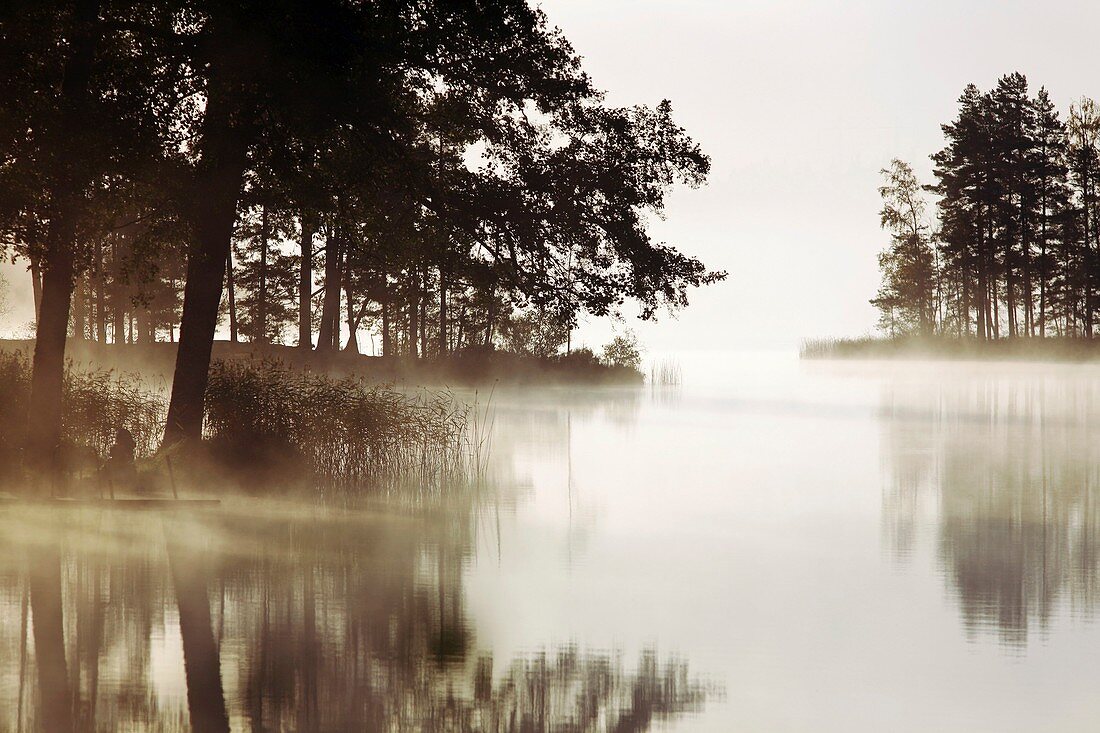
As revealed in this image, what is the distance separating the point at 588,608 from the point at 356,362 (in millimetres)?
34002

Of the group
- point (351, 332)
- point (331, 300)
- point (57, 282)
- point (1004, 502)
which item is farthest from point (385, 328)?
point (1004, 502)

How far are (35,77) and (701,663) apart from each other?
40.6 feet

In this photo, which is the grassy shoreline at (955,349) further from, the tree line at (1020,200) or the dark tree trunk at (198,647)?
the dark tree trunk at (198,647)

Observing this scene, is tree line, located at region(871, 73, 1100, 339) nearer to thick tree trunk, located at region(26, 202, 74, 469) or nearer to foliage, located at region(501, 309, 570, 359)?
foliage, located at region(501, 309, 570, 359)

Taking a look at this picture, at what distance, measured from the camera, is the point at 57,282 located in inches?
671

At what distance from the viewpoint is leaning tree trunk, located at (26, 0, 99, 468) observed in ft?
53.0

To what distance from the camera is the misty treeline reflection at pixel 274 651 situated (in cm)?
742

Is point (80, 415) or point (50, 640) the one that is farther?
point (80, 415)

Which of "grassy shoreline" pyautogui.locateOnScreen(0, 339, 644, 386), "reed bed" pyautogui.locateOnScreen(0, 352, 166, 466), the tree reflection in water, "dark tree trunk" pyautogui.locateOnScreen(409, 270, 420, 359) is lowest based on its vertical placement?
the tree reflection in water

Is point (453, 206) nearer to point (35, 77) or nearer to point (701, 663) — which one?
point (35, 77)

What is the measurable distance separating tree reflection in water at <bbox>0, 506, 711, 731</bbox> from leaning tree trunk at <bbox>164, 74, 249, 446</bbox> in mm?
4905

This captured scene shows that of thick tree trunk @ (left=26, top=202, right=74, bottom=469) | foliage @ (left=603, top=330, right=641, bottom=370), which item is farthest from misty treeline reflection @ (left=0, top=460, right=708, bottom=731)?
foliage @ (left=603, top=330, right=641, bottom=370)

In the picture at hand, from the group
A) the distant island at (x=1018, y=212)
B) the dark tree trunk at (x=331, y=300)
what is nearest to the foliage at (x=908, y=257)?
the distant island at (x=1018, y=212)

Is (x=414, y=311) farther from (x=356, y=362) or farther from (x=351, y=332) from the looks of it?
(x=356, y=362)
